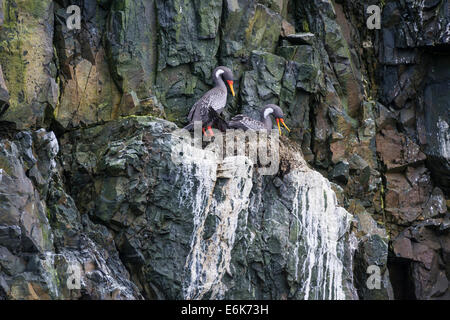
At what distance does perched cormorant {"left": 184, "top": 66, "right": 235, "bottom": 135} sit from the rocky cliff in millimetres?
414

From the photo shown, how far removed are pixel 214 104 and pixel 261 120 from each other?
107 centimetres

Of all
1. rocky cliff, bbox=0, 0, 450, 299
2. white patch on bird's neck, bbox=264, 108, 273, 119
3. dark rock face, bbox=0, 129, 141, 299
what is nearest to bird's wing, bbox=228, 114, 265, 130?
white patch on bird's neck, bbox=264, 108, 273, 119

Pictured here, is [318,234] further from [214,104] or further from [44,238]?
[44,238]

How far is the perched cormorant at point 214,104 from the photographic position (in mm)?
11719

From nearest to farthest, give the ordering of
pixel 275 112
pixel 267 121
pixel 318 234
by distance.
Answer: pixel 318 234 → pixel 267 121 → pixel 275 112

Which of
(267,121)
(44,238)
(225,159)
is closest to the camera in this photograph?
(44,238)

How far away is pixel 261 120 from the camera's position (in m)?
12.8

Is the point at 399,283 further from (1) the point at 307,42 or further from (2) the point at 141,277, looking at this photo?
(2) the point at 141,277

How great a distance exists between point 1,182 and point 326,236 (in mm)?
5275

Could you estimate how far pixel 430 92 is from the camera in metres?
15.3

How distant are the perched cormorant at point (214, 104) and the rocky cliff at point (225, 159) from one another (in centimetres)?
41

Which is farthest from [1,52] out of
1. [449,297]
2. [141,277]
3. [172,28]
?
[449,297]

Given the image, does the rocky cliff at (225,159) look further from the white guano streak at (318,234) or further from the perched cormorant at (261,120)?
the perched cormorant at (261,120)

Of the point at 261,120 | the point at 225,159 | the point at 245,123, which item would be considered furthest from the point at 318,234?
the point at 261,120
